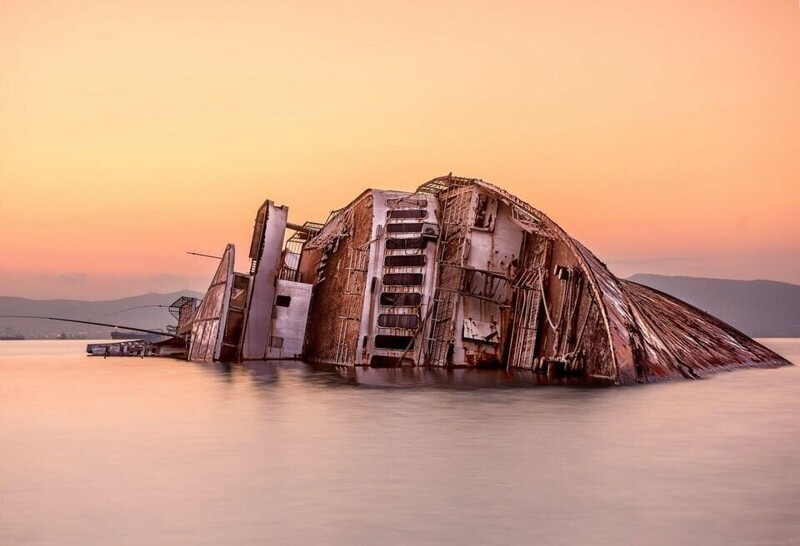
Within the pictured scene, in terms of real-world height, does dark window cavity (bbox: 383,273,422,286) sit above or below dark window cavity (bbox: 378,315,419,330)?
above

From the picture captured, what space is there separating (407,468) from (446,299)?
65.3ft

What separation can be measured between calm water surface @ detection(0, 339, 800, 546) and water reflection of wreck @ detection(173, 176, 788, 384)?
3.35 m

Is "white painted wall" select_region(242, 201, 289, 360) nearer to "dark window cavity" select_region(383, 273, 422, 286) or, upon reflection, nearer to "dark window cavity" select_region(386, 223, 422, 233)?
"dark window cavity" select_region(386, 223, 422, 233)

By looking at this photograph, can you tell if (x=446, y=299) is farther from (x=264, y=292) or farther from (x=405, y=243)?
(x=264, y=292)

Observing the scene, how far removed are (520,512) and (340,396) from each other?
678 inches

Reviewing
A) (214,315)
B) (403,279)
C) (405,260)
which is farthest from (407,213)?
(214,315)

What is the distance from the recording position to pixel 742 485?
1352cm

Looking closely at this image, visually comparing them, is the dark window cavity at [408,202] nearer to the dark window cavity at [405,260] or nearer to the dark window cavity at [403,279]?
the dark window cavity at [405,260]

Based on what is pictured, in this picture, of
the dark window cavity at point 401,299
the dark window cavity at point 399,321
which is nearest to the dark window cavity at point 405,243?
the dark window cavity at point 401,299

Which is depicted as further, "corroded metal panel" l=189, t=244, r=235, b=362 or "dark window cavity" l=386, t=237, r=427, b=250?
"corroded metal panel" l=189, t=244, r=235, b=362

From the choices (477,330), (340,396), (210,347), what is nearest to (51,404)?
(340,396)

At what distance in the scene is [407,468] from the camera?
50.4 ft

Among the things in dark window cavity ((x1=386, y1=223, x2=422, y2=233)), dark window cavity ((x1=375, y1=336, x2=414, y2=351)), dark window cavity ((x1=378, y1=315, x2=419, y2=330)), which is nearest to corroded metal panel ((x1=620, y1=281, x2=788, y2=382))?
dark window cavity ((x1=378, y1=315, x2=419, y2=330))

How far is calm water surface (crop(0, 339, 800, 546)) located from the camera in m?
10.9
